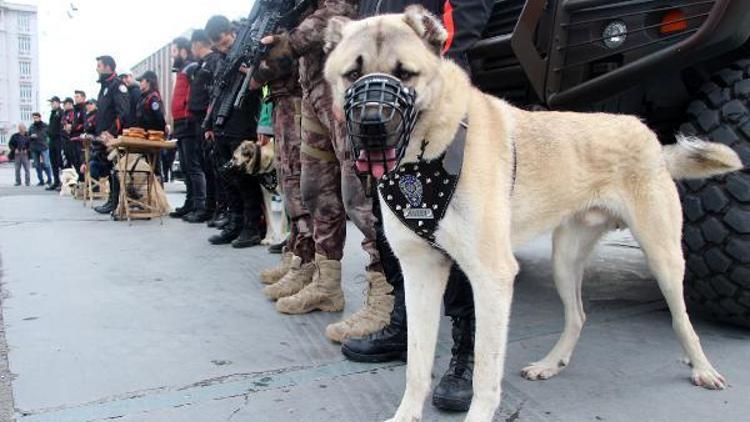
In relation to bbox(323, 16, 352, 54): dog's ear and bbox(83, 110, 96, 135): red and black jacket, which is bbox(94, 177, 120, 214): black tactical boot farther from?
bbox(323, 16, 352, 54): dog's ear

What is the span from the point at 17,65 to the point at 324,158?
76.3 metres

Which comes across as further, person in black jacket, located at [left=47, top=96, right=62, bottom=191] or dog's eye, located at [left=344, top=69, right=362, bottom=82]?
person in black jacket, located at [left=47, top=96, right=62, bottom=191]

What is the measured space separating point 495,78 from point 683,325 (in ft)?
5.42

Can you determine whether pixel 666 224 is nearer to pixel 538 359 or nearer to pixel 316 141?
pixel 538 359

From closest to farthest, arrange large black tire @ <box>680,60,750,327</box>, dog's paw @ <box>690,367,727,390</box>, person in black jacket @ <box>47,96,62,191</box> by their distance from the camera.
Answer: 1. dog's paw @ <box>690,367,727,390</box>
2. large black tire @ <box>680,60,750,327</box>
3. person in black jacket @ <box>47,96,62,191</box>

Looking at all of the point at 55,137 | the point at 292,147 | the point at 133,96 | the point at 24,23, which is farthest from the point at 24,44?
the point at 292,147

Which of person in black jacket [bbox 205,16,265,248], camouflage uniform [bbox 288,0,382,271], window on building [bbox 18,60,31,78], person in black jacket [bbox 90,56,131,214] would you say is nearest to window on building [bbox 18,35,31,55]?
window on building [bbox 18,60,31,78]

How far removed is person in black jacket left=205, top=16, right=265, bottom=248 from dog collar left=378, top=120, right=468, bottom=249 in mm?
3747

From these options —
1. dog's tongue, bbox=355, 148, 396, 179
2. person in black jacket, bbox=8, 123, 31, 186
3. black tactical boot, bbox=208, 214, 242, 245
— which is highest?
dog's tongue, bbox=355, 148, 396, 179

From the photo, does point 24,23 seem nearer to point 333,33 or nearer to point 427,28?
point 333,33

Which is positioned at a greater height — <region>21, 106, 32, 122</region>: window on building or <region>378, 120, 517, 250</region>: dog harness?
<region>378, 120, 517, 250</region>: dog harness

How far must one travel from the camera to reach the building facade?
63.6m

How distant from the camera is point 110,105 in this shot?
862 cm

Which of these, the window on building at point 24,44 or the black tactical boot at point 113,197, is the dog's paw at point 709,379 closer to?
the black tactical boot at point 113,197
